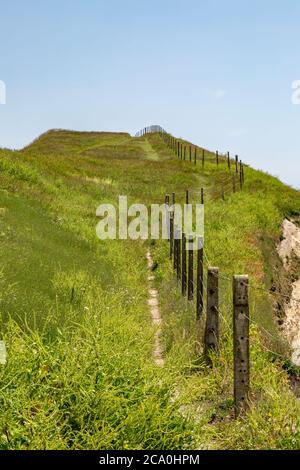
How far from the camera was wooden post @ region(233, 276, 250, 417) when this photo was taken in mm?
7484

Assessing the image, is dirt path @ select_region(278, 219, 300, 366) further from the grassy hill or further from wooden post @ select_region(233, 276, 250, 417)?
wooden post @ select_region(233, 276, 250, 417)

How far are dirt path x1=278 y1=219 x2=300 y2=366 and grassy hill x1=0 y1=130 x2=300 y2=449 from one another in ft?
2.48

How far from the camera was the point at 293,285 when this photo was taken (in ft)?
77.8

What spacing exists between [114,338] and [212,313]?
88.1 inches

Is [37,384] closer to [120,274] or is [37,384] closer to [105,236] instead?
[120,274]

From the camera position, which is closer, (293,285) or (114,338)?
(114,338)

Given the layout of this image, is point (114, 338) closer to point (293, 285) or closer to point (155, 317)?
point (155, 317)

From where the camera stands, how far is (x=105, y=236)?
22.4 m

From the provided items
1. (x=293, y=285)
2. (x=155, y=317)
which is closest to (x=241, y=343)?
(x=155, y=317)

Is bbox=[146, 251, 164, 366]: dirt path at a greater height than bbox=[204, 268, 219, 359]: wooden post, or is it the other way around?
bbox=[204, 268, 219, 359]: wooden post

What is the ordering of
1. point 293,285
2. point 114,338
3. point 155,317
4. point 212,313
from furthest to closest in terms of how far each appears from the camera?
point 293,285, point 155,317, point 212,313, point 114,338

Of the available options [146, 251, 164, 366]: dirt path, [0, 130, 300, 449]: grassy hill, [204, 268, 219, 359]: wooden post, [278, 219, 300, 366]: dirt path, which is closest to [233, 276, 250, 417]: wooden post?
[0, 130, 300, 449]: grassy hill
